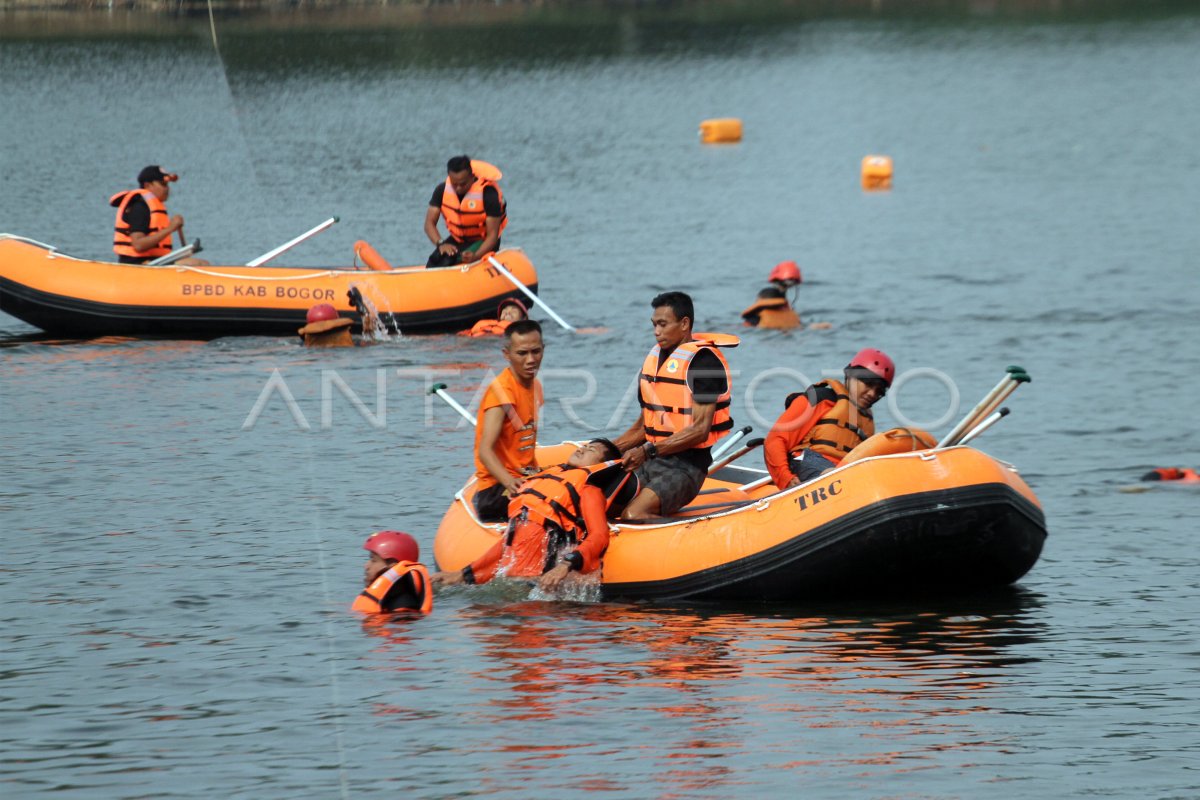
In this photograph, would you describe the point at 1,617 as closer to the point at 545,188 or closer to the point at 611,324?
the point at 611,324

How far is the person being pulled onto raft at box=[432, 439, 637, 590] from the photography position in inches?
397

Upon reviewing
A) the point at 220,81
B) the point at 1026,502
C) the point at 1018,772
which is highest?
the point at 220,81

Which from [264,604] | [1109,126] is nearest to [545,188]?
[1109,126]

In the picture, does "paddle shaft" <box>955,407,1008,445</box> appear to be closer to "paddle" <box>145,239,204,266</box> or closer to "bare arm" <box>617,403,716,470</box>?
"bare arm" <box>617,403,716,470</box>

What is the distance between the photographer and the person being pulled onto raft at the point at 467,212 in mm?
18609

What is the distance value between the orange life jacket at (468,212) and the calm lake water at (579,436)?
1310 millimetres

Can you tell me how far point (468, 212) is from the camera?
19.0m

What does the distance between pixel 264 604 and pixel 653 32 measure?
4959 cm

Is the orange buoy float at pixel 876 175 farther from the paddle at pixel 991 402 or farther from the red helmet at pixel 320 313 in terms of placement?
the paddle at pixel 991 402

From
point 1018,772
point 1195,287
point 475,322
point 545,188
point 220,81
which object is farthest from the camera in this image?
point 220,81

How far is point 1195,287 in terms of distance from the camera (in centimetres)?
2278

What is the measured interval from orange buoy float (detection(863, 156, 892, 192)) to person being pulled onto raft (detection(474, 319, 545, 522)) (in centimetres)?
2313

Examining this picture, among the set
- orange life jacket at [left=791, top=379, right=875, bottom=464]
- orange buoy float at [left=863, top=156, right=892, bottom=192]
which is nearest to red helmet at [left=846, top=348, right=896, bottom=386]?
orange life jacket at [left=791, top=379, right=875, bottom=464]

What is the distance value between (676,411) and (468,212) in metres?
9.16
